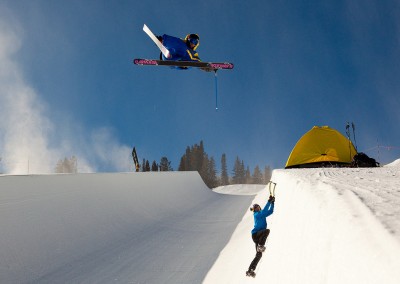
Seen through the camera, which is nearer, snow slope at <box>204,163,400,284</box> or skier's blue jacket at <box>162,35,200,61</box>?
snow slope at <box>204,163,400,284</box>

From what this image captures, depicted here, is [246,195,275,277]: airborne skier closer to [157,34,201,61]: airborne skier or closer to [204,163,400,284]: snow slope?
[204,163,400,284]: snow slope

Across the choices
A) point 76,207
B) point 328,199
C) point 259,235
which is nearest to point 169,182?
point 76,207

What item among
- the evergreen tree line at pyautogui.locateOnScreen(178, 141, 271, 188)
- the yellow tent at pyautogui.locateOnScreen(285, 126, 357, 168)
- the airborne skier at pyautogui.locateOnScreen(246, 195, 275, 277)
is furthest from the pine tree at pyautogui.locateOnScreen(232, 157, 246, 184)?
the airborne skier at pyautogui.locateOnScreen(246, 195, 275, 277)

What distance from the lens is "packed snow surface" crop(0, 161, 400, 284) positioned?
226 centimetres

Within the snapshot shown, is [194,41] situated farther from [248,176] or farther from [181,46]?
[248,176]

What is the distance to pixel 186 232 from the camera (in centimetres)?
1041

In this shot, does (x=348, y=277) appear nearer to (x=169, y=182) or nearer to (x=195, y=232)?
(x=195, y=232)

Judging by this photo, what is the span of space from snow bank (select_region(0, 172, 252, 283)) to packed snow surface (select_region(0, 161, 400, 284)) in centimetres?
3

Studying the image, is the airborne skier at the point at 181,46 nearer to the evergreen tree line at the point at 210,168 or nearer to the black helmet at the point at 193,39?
the black helmet at the point at 193,39

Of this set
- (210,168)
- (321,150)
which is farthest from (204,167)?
(321,150)

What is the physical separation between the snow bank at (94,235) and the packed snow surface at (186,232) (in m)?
0.03

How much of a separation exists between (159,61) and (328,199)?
1072 centimetres

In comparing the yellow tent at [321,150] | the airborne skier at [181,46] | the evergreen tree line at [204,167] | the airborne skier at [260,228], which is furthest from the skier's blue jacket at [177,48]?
the evergreen tree line at [204,167]

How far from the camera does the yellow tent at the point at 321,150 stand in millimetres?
17016
